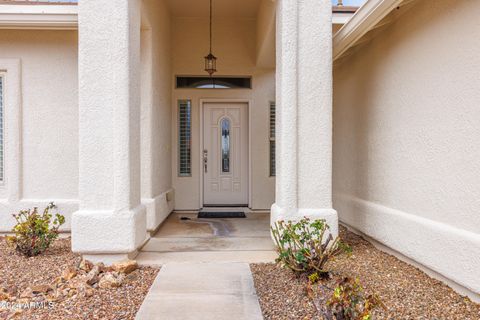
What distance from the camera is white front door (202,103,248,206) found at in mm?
7938

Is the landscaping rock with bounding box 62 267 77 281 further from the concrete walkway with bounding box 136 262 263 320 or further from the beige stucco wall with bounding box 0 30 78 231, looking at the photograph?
the beige stucco wall with bounding box 0 30 78 231

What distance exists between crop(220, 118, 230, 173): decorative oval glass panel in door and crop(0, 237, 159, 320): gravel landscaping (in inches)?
165

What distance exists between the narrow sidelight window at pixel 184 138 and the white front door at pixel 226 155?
14.4 inches


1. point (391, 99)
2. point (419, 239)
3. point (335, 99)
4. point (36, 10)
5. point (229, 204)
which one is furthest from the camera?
point (229, 204)

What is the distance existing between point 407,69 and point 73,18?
181 inches

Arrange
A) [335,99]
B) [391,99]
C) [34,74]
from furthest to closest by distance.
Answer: [335,99] < [34,74] < [391,99]

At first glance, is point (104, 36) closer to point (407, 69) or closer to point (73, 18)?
point (73, 18)

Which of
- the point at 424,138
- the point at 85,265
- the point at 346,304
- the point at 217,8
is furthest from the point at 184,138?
the point at 346,304

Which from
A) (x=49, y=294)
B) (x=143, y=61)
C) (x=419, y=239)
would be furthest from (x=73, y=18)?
(x=419, y=239)

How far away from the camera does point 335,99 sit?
21.2 feet

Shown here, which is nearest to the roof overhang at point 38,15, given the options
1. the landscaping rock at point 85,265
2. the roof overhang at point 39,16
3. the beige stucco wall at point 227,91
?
the roof overhang at point 39,16

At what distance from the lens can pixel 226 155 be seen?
800 centimetres

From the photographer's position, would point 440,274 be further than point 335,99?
A: No

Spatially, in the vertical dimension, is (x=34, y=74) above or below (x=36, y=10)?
below
